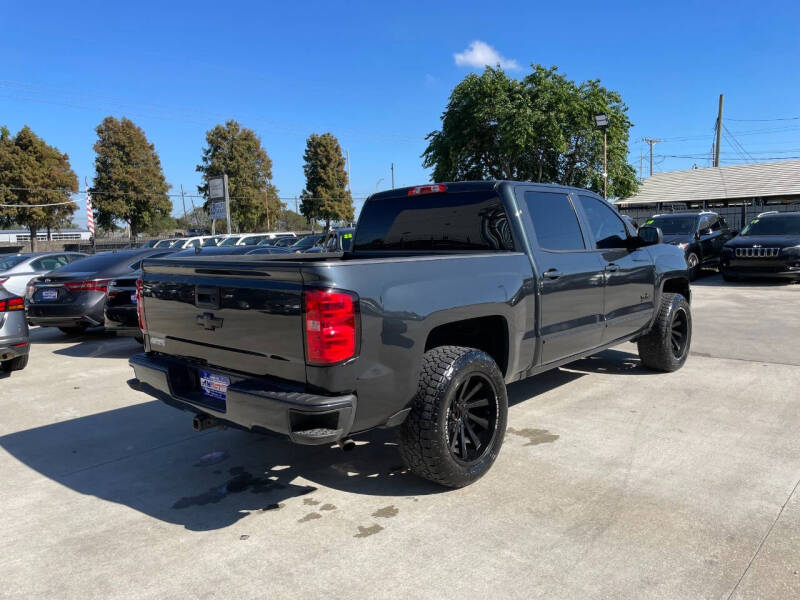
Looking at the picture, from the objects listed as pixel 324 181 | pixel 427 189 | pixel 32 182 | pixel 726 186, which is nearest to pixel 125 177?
pixel 32 182

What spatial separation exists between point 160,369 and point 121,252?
7.15m

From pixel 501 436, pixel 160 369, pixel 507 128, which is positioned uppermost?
pixel 507 128

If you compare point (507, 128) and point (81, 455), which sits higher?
point (507, 128)

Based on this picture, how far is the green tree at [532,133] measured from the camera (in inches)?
1196

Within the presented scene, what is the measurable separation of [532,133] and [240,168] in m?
33.1

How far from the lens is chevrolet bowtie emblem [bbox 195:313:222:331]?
11.6 feet

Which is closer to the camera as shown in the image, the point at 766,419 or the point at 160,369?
the point at 160,369

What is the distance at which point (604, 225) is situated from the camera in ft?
18.2

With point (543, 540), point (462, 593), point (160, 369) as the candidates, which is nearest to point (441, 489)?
point (543, 540)

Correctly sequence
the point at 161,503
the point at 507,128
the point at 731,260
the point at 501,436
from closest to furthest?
the point at 161,503 → the point at 501,436 → the point at 731,260 → the point at 507,128

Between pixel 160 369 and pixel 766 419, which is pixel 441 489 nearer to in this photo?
pixel 160 369

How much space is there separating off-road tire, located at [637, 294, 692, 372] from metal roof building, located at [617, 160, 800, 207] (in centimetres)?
2889

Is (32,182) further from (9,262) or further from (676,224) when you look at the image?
(676,224)

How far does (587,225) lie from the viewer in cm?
525
